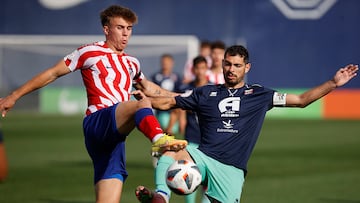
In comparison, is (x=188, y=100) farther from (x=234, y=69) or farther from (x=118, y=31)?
(x=118, y=31)

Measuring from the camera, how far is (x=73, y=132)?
2806 cm

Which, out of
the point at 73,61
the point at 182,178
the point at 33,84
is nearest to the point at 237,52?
the point at 73,61

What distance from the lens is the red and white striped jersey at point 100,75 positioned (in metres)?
8.85

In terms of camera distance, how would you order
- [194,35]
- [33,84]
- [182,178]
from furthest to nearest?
[194,35] < [33,84] < [182,178]

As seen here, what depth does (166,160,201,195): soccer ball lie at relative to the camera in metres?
8.06

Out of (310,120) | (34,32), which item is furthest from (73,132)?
(34,32)

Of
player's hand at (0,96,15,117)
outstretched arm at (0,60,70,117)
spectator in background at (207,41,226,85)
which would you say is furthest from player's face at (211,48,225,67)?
player's hand at (0,96,15,117)

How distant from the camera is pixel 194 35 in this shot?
3966 cm

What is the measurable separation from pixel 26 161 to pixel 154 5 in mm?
21375

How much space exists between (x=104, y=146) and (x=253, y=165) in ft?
34.7

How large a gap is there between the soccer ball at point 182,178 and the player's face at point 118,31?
5.13 ft

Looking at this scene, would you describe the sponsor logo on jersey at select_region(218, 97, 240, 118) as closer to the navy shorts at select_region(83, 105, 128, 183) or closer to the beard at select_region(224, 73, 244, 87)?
the beard at select_region(224, 73, 244, 87)

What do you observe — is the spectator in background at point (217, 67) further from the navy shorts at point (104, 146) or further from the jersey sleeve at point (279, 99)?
the navy shorts at point (104, 146)

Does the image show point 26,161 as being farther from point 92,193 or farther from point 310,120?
point 310,120
